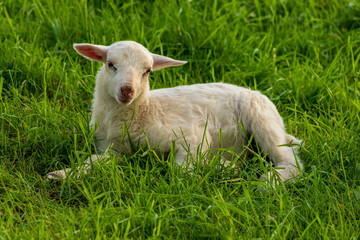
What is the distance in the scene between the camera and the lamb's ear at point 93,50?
14.8ft

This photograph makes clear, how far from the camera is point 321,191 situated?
402 cm

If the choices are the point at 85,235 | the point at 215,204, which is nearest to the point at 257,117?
the point at 215,204

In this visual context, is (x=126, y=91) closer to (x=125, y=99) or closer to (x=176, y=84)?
(x=125, y=99)

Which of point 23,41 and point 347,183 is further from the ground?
point 23,41

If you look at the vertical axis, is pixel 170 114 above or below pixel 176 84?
above

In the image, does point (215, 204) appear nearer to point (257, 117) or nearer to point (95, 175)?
point (95, 175)

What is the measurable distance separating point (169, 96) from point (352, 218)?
1779 millimetres

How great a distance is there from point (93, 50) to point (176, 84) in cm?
130

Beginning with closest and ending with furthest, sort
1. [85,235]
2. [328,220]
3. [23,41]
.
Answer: [85,235]
[328,220]
[23,41]

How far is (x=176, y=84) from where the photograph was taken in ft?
18.5

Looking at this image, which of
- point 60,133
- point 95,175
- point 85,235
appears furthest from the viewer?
point 60,133

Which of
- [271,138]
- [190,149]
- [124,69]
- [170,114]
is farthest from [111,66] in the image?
[271,138]

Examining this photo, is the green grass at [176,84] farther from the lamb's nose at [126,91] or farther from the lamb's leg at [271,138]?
the lamb's nose at [126,91]

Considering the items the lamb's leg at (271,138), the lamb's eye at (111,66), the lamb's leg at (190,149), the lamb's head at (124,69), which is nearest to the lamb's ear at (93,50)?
the lamb's head at (124,69)
